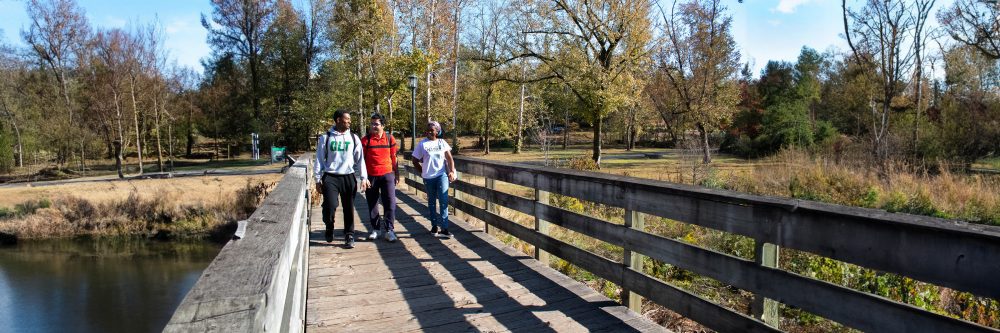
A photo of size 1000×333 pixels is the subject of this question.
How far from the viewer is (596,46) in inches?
1070

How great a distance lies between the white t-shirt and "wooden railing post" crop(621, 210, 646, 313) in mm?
3192

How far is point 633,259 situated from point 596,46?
24.4 meters

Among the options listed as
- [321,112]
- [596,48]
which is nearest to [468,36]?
[321,112]

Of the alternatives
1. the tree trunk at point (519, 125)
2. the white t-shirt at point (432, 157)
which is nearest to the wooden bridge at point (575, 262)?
the white t-shirt at point (432, 157)

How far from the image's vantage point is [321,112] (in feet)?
124

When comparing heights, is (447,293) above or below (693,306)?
below

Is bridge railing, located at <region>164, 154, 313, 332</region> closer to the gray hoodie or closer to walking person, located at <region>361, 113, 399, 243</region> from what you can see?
the gray hoodie

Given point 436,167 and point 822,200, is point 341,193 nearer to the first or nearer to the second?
point 436,167

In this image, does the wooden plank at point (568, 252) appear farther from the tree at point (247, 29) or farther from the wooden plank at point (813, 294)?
the tree at point (247, 29)

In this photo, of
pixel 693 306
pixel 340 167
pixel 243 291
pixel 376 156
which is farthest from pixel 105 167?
pixel 243 291

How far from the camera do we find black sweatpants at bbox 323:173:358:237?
6.27 metres

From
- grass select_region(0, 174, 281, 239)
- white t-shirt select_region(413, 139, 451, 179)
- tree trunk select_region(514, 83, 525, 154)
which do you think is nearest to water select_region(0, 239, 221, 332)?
grass select_region(0, 174, 281, 239)

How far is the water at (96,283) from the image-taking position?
19141mm

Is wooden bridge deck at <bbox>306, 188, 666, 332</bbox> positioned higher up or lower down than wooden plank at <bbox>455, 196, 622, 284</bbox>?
lower down
